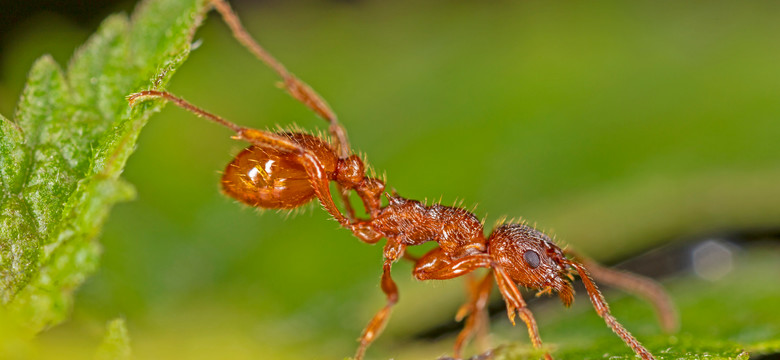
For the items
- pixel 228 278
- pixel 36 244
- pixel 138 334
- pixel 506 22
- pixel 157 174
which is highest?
pixel 506 22

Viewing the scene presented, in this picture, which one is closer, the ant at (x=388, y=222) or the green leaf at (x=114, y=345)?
the green leaf at (x=114, y=345)

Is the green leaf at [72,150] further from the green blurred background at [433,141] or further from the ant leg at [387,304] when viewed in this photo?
the green blurred background at [433,141]

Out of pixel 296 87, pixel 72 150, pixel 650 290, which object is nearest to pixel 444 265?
pixel 296 87

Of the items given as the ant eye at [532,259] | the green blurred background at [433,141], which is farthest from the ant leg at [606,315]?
the green blurred background at [433,141]

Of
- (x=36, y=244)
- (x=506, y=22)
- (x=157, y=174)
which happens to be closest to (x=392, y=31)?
(x=506, y=22)

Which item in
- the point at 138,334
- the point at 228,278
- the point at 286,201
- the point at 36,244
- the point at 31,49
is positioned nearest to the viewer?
the point at 36,244

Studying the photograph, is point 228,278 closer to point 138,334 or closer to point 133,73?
point 138,334
